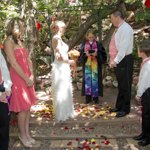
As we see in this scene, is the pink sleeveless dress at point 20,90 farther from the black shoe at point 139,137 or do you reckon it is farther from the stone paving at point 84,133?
the black shoe at point 139,137

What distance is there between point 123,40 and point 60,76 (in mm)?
1270

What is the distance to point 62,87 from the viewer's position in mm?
6121

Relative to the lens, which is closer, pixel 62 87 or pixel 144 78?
pixel 144 78

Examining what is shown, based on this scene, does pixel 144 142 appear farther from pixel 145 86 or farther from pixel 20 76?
pixel 20 76

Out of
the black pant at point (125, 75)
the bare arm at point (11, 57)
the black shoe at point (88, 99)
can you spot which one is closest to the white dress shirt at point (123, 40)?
the black pant at point (125, 75)

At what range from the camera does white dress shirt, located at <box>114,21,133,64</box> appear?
5922 mm

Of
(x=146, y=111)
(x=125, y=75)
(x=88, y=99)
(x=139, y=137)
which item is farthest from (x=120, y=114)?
(x=146, y=111)

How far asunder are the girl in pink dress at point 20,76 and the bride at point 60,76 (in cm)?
71

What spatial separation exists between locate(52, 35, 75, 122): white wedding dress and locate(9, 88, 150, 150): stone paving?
0.66 ft

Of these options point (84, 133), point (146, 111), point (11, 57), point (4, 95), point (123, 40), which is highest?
point (123, 40)

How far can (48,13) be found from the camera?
8203 millimetres

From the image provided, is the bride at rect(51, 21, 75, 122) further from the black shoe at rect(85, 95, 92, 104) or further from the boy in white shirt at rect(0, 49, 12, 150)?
the boy in white shirt at rect(0, 49, 12, 150)

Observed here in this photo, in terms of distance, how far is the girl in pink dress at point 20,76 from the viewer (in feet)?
16.5

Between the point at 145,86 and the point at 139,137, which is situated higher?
the point at 145,86
